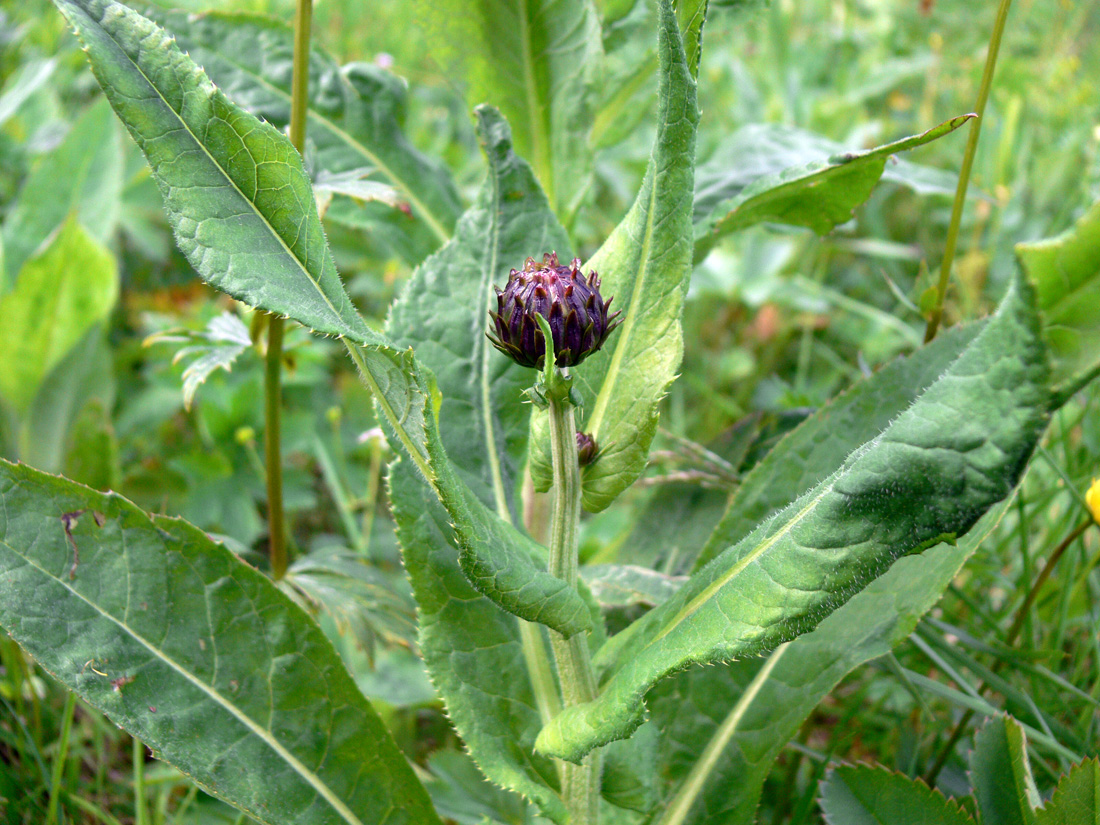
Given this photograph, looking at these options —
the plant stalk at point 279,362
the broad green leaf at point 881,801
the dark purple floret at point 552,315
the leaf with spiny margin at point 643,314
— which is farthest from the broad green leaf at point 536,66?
the broad green leaf at point 881,801

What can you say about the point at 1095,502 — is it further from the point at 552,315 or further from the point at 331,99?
the point at 331,99

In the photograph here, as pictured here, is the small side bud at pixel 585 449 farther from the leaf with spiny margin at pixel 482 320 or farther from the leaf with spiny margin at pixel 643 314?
the leaf with spiny margin at pixel 482 320

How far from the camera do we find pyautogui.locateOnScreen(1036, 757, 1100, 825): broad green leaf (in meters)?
1.21

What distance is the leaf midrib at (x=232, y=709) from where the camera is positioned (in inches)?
55.0

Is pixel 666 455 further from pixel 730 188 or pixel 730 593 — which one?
pixel 730 593

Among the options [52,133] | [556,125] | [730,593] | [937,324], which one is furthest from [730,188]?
[52,133]

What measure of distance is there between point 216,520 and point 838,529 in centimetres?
200

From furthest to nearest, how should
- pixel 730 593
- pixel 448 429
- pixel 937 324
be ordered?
pixel 937 324
pixel 448 429
pixel 730 593

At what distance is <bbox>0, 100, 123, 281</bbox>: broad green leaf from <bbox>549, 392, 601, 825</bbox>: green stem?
7.53 ft

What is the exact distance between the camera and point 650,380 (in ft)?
4.21

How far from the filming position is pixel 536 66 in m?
1.99

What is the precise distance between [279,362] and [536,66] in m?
0.92

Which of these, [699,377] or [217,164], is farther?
[699,377]

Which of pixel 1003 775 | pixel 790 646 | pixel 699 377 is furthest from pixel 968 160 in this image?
pixel 699 377
